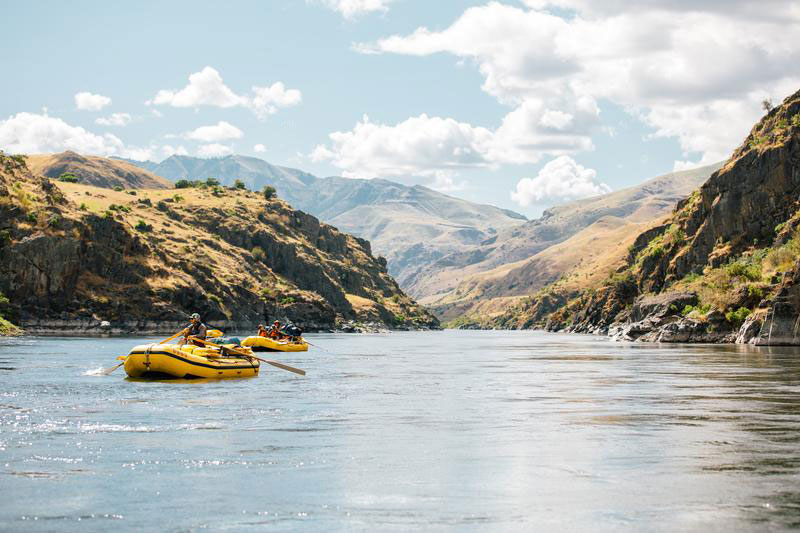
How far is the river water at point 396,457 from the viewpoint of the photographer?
57.3 ft

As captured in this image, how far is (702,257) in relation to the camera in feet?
547

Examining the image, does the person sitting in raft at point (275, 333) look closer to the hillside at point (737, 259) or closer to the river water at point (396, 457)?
the river water at point (396, 457)

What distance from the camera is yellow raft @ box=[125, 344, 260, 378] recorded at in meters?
48.3

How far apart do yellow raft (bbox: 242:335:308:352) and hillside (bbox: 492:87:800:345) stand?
54.5 meters

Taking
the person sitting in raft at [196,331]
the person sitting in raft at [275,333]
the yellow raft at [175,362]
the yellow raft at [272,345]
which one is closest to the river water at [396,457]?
the yellow raft at [175,362]

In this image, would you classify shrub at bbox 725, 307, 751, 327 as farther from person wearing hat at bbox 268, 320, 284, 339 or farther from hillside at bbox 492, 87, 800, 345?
person wearing hat at bbox 268, 320, 284, 339

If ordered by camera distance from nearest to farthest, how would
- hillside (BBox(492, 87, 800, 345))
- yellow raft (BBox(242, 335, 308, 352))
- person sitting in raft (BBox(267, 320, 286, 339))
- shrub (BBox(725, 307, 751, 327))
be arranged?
yellow raft (BBox(242, 335, 308, 352)) → person sitting in raft (BBox(267, 320, 286, 339)) → hillside (BBox(492, 87, 800, 345)) → shrub (BBox(725, 307, 751, 327))

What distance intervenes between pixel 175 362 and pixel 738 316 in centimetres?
9088

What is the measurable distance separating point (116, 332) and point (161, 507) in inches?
6033

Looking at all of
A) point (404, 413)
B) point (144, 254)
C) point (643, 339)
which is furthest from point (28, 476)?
point (144, 254)

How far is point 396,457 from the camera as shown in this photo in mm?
24578

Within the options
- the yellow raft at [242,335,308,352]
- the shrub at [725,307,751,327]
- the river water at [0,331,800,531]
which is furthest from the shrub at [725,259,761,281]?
the river water at [0,331,800,531]

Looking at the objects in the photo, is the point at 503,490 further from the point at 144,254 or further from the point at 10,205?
the point at 144,254

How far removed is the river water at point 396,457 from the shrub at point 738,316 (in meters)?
73.9
